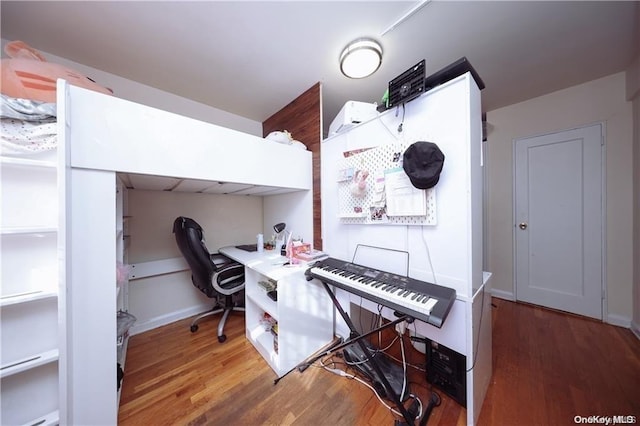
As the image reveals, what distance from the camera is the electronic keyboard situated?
2.89 feet

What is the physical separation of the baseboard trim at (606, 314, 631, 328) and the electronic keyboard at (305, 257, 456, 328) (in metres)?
2.47

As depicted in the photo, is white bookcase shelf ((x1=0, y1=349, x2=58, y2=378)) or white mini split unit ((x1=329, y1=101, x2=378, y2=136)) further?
white mini split unit ((x1=329, y1=101, x2=378, y2=136))

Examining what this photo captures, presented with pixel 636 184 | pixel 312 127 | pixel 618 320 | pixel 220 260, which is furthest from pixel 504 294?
pixel 220 260

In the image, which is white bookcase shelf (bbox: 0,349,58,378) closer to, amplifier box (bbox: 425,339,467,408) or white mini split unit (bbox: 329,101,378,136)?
amplifier box (bbox: 425,339,467,408)

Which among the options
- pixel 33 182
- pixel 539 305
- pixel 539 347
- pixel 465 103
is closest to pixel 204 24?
pixel 33 182

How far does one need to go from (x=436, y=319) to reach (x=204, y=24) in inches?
88.4

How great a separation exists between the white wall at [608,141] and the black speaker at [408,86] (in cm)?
225

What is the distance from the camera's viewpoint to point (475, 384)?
106 centimetres

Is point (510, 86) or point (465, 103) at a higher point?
point (510, 86)

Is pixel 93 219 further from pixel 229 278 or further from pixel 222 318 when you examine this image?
pixel 222 318

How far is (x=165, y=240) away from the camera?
7.07 feet

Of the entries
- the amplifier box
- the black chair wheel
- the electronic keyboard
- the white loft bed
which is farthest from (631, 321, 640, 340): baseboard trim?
the white loft bed

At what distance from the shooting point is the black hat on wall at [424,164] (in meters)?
1.10

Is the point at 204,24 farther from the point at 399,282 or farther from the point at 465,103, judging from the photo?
the point at 399,282
